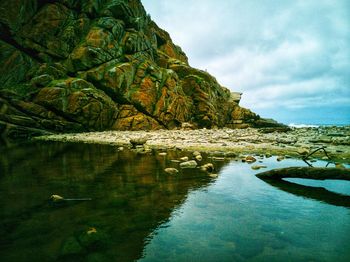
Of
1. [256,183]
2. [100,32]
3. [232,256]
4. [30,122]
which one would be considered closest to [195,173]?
[256,183]

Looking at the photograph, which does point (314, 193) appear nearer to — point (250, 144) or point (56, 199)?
point (56, 199)

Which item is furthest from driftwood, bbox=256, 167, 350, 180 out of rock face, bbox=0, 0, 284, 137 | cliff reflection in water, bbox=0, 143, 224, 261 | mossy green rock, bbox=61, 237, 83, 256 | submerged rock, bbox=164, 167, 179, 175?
rock face, bbox=0, 0, 284, 137

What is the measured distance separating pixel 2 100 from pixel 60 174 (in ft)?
101

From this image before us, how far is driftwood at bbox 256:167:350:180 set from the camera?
7.45m

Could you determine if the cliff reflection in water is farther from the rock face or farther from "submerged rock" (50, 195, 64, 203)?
the rock face

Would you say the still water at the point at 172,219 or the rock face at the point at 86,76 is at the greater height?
the rock face at the point at 86,76

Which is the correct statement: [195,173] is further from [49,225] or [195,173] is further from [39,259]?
[39,259]

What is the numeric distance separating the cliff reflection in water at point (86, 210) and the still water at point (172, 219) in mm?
20

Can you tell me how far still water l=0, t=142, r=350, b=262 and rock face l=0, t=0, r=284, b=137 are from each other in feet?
97.7

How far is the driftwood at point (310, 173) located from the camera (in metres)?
7.45

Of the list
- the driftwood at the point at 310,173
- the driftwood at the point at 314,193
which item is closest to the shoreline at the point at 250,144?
the driftwood at the point at 310,173

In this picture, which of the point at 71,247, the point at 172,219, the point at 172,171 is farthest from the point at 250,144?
the point at 71,247

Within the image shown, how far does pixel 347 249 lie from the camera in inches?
163

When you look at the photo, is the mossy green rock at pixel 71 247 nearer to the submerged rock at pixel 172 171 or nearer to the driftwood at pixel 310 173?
the submerged rock at pixel 172 171
